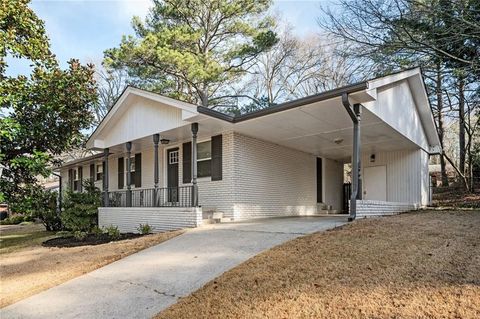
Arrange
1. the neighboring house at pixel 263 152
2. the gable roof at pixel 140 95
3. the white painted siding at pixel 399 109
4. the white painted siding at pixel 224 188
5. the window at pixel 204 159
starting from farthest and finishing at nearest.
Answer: the window at pixel 204 159, the white painted siding at pixel 224 188, the gable roof at pixel 140 95, the neighboring house at pixel 263 152, the white painted siding at pixel 399 109

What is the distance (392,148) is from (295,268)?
10.6 meters

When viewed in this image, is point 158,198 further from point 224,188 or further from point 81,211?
point 81,211

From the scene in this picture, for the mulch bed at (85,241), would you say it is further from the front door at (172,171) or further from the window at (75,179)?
the window at (75,179)

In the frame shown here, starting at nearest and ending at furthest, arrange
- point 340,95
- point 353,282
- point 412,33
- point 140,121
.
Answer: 1. point 353,282
2. point 340,95
3. point 140,121
4. point 412,33

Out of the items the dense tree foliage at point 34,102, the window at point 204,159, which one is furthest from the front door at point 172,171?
the dense tree foliage at point 34,102

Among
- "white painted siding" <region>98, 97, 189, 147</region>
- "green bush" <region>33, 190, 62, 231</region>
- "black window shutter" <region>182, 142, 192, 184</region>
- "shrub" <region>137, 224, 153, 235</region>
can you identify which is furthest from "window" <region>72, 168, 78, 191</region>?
"shrub" <region>137, 224, 153, 235</region>

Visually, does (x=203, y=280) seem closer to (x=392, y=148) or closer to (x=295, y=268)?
(x=295, y=268)

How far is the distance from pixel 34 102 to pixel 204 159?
18.3ft

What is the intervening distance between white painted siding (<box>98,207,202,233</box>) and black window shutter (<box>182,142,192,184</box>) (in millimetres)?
1823

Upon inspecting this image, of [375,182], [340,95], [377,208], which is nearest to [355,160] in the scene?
[340,95]

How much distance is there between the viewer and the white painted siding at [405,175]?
44.7ft

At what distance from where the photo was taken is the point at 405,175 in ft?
45.5

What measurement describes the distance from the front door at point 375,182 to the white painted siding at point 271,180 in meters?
2.21

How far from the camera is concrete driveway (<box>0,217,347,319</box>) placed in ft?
14.7
